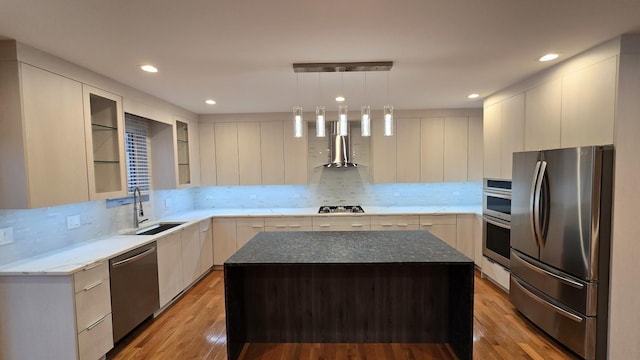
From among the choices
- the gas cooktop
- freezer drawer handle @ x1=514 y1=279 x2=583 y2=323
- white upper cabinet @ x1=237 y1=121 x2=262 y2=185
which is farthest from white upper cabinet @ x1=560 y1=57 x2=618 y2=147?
white upper cabinet @ x1=237 y1=121 x2=262 y2=185

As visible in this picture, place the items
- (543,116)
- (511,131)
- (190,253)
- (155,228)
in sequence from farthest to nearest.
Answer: (190,253), (155,228), (511,131), (543,116)

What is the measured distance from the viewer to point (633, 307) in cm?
215

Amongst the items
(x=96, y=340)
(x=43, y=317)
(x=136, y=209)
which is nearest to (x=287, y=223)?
(x=136, y=209)

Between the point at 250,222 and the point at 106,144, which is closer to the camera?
the point at 106,144

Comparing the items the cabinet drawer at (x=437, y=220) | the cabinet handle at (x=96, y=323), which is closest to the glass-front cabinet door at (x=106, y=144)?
the cabinet handle at (x=96, y=323)

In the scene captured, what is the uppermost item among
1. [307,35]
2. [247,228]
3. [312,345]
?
[307,35]

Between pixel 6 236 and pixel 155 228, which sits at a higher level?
pixel 6 236

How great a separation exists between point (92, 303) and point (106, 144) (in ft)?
4.77

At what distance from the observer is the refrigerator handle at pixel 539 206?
2.54 meters

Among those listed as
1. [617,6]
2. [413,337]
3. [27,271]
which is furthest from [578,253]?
[27,271]

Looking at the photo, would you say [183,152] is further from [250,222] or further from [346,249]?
[346,249]

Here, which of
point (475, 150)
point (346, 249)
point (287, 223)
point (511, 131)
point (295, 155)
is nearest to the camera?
point (346, 249)

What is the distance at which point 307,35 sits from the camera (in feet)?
6.32

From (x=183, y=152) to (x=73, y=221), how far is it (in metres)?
1.80
